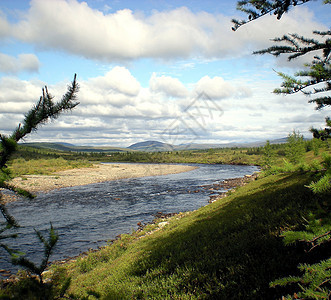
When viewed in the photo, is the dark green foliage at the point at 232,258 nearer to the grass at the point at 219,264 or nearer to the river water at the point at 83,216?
the grass at the point at 219,264

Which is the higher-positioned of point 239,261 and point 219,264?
point 239,261

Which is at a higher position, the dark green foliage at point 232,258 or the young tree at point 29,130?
the young tree at point 29,130

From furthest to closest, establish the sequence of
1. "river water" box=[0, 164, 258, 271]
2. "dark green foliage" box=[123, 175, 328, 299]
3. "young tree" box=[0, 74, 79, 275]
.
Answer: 1. "river water" box=[0, 164, 258, 271]
2. "dark green foliage" box=[123, 175, 328, 299]
3. "young tree" box=[0, 74, 79, 275]

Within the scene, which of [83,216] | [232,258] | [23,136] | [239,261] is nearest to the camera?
[23,136]

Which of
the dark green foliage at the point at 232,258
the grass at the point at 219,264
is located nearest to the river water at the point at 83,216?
the grass at the point at 219,264

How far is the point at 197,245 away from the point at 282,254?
11.0 ft

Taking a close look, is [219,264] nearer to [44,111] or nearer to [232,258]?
[232,258]

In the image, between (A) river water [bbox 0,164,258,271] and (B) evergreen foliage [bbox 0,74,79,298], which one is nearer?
(B) evergreen foliage [bbox 0,74,79,298]

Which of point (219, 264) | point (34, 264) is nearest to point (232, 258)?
point (219, 264)

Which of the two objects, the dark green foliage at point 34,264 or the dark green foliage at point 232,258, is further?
the dark green foliage at point 232,258

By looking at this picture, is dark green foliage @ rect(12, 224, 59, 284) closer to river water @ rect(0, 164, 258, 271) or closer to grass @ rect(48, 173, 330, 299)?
grass @ rect(48, 173, 330, 299)

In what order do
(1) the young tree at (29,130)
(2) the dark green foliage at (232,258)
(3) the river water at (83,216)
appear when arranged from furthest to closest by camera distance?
(3) the river water at (83,216)
(2) the dark green foliage at (232,258)
(1) the young tree at (29,130)

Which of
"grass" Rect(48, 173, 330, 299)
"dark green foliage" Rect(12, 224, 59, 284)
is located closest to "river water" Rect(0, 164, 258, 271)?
"grass" Rect(48, 173, 330, 299)

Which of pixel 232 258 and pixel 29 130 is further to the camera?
pixel 232 258
